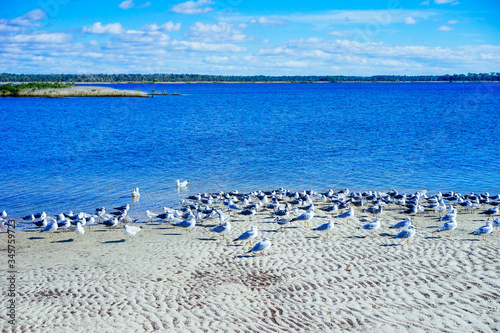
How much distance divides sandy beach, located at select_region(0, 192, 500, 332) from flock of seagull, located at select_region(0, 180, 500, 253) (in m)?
0.50

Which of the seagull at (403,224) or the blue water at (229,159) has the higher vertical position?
the seagull at (403,224)

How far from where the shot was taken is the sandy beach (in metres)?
10.2

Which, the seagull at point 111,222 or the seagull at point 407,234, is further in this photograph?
the seagull at point 111,222

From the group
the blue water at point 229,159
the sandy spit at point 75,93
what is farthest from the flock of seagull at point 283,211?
the sandy spit at point 75,93

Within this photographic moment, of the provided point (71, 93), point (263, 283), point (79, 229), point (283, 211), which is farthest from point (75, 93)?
point (263, 283)

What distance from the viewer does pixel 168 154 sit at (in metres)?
39.4

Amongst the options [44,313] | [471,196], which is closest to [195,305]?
[44,313]

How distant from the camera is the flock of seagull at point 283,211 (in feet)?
56.2

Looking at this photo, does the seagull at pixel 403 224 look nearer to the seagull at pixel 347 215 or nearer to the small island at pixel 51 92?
the seagull at pixel 347 215

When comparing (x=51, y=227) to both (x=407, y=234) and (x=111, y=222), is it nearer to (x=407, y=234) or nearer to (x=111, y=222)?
(x=111, y=222)

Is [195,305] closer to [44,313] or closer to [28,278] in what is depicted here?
[44,313]

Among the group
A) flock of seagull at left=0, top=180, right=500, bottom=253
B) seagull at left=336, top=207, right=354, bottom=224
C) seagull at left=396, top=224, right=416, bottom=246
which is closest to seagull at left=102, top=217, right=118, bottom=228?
flock of seagull at left=0, top=180, right=500, bottom=253

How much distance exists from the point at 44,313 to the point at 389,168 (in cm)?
2687

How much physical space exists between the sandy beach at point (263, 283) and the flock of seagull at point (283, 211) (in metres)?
0.50
